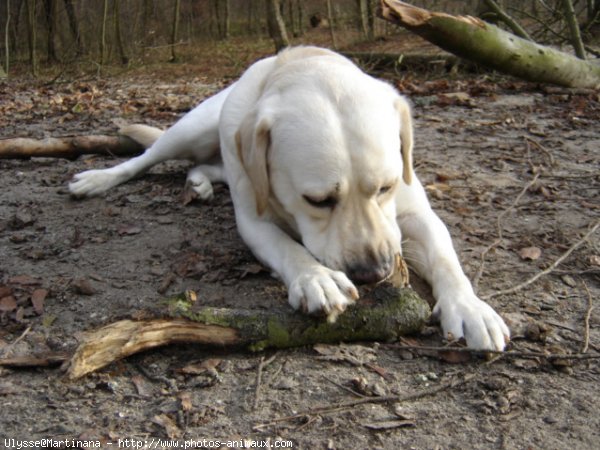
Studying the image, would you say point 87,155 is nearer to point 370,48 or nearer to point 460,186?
point 460,186

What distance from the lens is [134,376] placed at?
208 cm

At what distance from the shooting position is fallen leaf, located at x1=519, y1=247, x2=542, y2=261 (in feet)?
9.75

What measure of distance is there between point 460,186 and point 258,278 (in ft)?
5.77

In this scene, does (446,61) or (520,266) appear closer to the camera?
(520,266)

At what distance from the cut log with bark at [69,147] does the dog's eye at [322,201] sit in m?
2.70

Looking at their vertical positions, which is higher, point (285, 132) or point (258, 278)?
point (285, 132)

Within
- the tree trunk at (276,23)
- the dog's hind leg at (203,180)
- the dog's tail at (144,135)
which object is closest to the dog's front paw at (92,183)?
the dog's hind leg at (203,180)

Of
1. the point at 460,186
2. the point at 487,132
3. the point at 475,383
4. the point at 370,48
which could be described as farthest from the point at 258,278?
the point at 370,48

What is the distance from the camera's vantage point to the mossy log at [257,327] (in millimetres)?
2072

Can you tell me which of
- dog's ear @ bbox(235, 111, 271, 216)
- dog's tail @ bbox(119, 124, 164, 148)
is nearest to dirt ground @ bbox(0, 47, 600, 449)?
dog's tail @ bbox(119, 124, 164, 148)

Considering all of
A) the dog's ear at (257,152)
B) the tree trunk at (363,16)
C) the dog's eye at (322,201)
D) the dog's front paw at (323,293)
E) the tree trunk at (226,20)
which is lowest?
the tree trunk at (226,20)

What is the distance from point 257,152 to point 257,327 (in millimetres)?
856

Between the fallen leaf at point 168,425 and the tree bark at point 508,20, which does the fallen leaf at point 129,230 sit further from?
the tree bark at point 508,20

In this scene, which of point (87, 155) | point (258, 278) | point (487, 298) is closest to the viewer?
point (487, 298)
